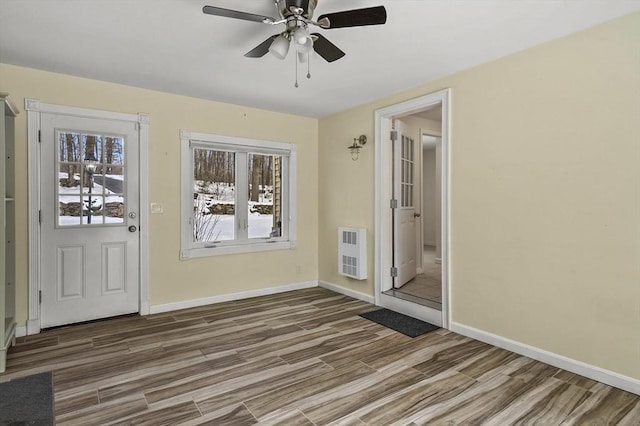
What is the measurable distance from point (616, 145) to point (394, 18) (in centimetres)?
176

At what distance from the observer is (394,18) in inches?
97.2

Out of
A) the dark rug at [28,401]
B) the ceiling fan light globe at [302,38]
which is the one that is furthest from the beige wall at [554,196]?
the dark rug at [28,401]

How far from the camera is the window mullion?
4.77m

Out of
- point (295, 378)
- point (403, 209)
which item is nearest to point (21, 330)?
point (295, 378)

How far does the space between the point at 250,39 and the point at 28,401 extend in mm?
2904

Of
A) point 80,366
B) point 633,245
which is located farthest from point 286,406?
point 633,245

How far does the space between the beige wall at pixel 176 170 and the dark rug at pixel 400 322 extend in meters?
1.53

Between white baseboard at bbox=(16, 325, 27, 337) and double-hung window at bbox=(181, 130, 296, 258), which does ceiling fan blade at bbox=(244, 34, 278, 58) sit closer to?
double-hung window at bbox=(181, 130, 296, 258)

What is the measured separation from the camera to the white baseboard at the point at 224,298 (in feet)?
13.6

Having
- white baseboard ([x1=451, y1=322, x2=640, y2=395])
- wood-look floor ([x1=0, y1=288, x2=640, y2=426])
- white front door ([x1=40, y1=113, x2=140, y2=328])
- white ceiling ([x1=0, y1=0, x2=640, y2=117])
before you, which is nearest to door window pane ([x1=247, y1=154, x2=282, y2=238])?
white ceiling ([x1=0, y1=0, x2=640, y2=117])

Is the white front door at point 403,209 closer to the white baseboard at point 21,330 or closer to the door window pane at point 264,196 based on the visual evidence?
the door window pane at point 264,196

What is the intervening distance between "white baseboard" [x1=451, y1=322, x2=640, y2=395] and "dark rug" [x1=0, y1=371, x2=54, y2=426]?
324cm

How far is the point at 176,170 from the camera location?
4238 mm

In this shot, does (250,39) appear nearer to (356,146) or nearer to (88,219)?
(356,146)
